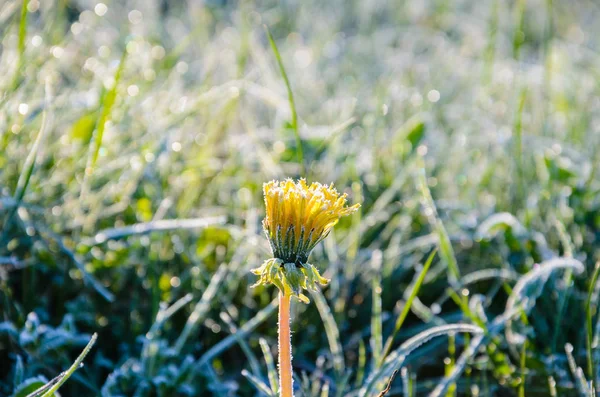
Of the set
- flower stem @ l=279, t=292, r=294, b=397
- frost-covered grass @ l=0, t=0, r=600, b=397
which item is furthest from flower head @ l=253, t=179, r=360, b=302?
frost-covered grass @ l=0, t=0, r=600, b=397

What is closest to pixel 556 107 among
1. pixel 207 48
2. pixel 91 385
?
pixel 207 48

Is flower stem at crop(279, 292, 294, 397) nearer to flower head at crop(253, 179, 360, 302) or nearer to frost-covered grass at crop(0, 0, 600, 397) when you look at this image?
flower head at crop(253, 179, 360, 302)

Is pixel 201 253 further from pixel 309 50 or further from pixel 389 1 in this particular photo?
pixel 389 1

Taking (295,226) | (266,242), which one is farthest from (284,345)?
(266,242)

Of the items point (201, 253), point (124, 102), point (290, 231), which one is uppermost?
point (124, 102)

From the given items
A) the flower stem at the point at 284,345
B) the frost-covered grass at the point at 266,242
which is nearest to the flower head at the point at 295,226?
the flower stem at the point at 284,345

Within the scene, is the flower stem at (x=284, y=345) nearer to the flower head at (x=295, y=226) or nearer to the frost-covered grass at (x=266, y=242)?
the flower head at (x=295, y=226)
